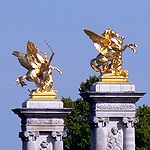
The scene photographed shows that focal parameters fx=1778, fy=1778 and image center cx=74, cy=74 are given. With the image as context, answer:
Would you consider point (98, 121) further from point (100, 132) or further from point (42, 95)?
point (42, 95)

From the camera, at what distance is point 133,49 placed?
77250 millimetres

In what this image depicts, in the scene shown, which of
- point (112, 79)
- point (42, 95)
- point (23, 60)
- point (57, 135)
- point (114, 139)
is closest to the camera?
point (114, 139)

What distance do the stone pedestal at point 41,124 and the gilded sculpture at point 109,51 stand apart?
252 cm

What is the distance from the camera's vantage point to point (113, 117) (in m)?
76.1

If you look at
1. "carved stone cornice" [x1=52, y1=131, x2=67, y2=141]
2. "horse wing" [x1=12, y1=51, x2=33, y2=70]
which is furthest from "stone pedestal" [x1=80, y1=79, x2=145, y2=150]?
"horse wing" [x1=12, y1=51, x2=33, y2=70]

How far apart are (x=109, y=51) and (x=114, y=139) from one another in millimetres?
3953

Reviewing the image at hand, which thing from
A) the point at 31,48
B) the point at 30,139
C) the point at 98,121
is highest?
the point at 31,48

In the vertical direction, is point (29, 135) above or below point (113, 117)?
below

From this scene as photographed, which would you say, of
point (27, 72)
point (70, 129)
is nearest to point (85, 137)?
point (70, 129)

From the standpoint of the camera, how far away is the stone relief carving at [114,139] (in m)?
76.1

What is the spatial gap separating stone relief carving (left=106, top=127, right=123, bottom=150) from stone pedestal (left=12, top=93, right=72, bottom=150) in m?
2.69

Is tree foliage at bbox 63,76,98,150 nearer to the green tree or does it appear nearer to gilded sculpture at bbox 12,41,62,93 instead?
the green tree

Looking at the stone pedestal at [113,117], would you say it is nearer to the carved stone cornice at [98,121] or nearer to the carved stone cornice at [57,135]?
the carved stone cornice at [98,121]

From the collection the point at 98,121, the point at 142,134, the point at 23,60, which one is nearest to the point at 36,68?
the point at 23,60
